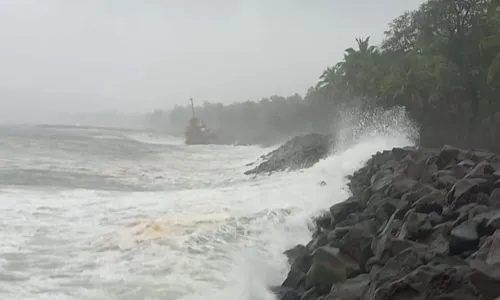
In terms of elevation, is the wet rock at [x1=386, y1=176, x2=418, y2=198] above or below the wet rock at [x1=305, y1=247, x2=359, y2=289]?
above

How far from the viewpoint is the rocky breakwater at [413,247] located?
207 inches

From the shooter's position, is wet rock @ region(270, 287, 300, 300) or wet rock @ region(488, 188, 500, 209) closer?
wet rock @ region(270, 287, 300, 300)

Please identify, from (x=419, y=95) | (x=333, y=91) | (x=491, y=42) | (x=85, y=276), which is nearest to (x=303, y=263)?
(x=85, y=276)

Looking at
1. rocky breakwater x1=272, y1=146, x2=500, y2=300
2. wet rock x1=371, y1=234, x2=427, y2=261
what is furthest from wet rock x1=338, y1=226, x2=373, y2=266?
wet rock x1=371, y1=234, x2=427, y2=261

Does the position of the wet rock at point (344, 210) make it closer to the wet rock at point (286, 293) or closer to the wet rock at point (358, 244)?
the wet rock at point (358, 244)

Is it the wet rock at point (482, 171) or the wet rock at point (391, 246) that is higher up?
the wet rock at point (482, 171)

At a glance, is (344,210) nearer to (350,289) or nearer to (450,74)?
(350,289)

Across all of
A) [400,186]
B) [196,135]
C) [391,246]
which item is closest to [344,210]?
[400,186]

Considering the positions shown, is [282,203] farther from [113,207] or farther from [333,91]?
[333,91]

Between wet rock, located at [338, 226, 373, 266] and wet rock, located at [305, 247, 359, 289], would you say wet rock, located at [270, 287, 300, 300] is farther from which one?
wet rock, located at [338, 226, 373, 266]

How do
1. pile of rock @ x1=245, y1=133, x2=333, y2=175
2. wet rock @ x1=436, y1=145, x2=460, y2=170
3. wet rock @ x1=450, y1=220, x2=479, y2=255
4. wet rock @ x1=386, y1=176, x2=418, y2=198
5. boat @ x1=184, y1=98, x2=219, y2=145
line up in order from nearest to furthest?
wet rock @ x1=450, y1=220, x2=479, y2=255, wet rock @ x1=386, y1=176, x2=418, y2=198, wet rock @ x1=436, y1=145, x2=460, y2=170, pile of rock @ x1=245, y1=133, x2=333, y2=175, boat @ x1=184, y1=98, x2=219, y2=145

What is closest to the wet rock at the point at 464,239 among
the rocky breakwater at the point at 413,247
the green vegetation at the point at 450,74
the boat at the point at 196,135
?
the rocky breakwater at the point at 413,247

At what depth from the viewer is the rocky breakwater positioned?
525 centimetres

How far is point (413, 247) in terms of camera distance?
6613 millimetres
